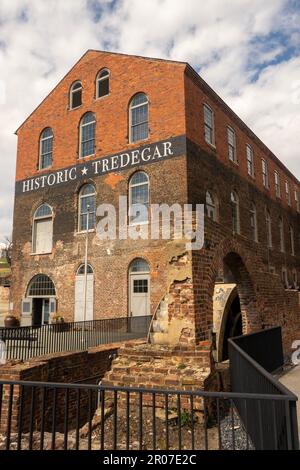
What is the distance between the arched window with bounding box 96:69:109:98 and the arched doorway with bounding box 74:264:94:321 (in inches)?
367

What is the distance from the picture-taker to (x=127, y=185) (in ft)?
59.9

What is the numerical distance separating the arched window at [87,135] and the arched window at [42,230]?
3749 mm

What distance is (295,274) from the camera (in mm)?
30375

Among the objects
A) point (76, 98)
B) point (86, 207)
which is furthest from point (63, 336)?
point (76, 98)

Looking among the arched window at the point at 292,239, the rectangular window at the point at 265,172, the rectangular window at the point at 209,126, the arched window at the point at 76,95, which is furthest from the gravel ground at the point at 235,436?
the arched window at the point at 292,239

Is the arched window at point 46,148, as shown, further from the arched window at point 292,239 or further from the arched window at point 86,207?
the arched window at point 292,239

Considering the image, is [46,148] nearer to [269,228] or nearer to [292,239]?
[269,228]

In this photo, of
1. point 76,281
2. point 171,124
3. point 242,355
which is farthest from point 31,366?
point 171,124

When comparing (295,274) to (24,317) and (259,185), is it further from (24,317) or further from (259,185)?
(24,317)

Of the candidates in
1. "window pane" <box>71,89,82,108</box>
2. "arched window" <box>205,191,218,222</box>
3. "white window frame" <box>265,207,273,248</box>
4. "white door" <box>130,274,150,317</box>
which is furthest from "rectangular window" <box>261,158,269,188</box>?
"white door" <box>130,274,150,317</box>

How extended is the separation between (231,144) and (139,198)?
7.05m

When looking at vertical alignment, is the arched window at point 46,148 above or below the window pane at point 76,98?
below

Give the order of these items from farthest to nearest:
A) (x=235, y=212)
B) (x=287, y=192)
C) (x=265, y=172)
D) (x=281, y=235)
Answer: (x=287, y=192) → (x=281, y=235) → (x=265, y=172) → (x=235, y=212)

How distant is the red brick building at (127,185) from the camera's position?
1606 centimetres
